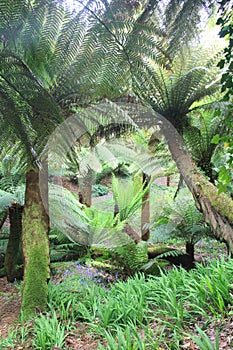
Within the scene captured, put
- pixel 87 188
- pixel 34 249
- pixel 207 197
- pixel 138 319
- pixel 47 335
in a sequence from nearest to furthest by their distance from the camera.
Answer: pixel 47 335, pixel 138 319, pixel 207 197, pixel 34 249, pixel 87 188

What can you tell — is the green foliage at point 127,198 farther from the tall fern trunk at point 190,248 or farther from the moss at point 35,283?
the moss at point 35,283

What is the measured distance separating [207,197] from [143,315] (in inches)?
36.3

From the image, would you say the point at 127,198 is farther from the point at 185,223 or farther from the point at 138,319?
the point at 138,319

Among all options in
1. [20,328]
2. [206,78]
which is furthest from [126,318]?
[206,78]

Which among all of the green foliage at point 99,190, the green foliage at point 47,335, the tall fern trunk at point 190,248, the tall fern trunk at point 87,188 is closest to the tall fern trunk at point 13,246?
the green foliage at point 47,335

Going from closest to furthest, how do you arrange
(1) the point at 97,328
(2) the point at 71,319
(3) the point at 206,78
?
(1) the point at 97,328 < (2) the point at 71,319 < (3) the point at 206,78

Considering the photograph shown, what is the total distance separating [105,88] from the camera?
2.14m

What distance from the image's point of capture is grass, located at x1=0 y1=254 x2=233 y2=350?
5.21 feet

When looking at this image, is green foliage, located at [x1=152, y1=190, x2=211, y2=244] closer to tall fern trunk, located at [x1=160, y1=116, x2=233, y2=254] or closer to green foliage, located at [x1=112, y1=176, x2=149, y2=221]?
green foliage, located at [x1=112, y1=176, x2=149, y2=221]

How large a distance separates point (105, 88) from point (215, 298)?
5.18ft

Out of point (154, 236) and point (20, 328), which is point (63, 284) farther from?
point (154, 236)

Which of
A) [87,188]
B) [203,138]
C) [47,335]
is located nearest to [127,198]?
[87,188]

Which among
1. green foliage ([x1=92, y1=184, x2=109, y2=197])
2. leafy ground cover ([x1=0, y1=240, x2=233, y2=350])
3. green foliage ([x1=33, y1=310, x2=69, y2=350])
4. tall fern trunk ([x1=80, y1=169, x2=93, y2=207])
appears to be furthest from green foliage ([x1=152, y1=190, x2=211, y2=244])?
green foliage ([x1=92, y1=184, x2=109, y2=197])

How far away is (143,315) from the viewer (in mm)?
1850
